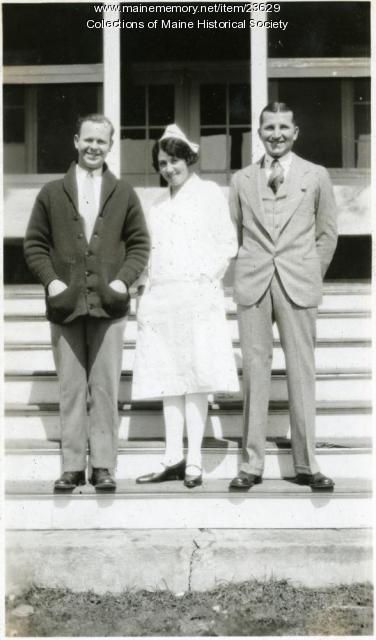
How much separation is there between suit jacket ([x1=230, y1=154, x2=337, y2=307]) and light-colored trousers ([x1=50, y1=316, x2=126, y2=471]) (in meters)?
0.61

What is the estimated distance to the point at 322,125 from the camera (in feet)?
21.9

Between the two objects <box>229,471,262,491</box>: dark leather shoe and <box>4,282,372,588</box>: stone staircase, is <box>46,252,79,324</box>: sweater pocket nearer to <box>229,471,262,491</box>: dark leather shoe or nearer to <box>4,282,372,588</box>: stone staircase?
<box>4,282,372,588</box>: stone staircase

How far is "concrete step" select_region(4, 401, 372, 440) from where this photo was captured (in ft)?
12.5

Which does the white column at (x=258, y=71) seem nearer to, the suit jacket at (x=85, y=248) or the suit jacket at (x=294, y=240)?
the suit jacket at (x=294, y=240)

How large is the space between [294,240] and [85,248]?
0.90 m

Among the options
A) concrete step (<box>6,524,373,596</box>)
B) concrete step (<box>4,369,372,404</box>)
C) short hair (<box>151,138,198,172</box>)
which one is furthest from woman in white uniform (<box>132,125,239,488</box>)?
concrete step (<box>4,369,372,404</box>)

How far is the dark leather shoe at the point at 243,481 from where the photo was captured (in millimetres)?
3311

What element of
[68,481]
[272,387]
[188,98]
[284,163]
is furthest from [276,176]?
[188,98]

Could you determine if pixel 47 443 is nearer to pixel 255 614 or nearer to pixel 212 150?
pixel 255 614

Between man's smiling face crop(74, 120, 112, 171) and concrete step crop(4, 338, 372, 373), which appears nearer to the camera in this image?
man's smiling face crop(74, 120, 112, 171)

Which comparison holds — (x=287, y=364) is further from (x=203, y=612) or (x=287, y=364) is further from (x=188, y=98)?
(x=188, y=98)

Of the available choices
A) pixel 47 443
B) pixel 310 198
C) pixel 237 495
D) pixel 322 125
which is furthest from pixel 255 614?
pixel 322 125

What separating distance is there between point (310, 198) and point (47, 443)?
1.71 meters

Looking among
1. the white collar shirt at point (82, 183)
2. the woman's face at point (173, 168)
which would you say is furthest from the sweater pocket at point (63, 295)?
the woman's face at point (173, 168)
